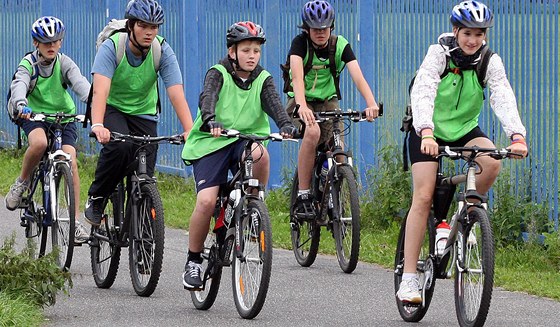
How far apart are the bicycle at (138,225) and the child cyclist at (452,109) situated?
1.71 metres

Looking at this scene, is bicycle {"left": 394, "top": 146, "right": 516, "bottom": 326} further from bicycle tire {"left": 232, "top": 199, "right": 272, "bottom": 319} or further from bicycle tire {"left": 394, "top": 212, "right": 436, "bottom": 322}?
bicycle tire {"left": 232, "top": 199, "right": 272, "bottom": 319}

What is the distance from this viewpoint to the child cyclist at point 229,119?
28.8ft

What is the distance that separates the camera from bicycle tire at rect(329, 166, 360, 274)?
10.4 meters

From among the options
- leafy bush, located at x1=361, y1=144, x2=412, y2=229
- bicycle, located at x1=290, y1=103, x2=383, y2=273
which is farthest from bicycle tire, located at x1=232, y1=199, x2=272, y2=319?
leafy bush, located at x1=361, y1=144, x2=412, y2=229

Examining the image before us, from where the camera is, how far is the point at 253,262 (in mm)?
8445

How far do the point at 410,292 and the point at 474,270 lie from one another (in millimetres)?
672

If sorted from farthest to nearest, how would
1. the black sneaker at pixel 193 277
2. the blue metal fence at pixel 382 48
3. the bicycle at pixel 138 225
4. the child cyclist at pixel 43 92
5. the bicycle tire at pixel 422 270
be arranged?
the blue metal fence at pixel 382 48 → the child cyclist at pixel 43 92 → the bicycle at pixel 138 225 → the black sneaker at pixel 193 277 → the bicycle tire at pixel 422 270

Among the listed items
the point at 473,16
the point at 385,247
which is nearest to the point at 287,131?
the point at 473,16

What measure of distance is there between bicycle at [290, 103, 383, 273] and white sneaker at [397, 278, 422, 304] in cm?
202

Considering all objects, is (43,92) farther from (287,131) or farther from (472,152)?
(472,152)

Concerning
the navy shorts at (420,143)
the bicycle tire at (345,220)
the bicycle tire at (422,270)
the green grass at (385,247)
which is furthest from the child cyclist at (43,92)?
the navy shorts at (420,143)

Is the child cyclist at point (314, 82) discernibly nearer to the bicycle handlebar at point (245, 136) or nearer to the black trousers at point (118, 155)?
the black trousers at point (118, 155)

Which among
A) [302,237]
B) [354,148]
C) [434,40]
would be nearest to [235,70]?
[302,237]

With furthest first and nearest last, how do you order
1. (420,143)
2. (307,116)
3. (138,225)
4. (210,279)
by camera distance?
(307,116) → (138,225) → (210,279) → (420,143)
